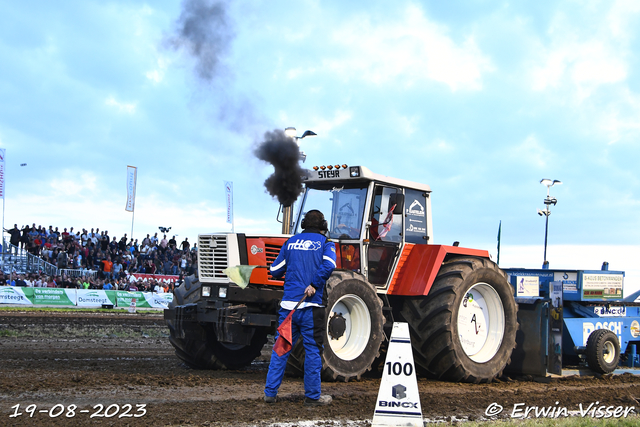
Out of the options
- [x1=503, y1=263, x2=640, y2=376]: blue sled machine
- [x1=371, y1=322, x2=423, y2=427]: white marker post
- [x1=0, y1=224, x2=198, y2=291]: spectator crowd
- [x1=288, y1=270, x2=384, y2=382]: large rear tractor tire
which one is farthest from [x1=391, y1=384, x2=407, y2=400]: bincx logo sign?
[x1=0, y1=224, x2=198, y2=291]: spectator crowd

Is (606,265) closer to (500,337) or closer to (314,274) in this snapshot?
(500,337)

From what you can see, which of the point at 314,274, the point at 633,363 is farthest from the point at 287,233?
the point at 633,363

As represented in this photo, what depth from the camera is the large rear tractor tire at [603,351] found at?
33.6 feet

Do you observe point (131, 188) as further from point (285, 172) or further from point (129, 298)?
point (285, 172)

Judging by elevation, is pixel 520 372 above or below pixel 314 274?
below

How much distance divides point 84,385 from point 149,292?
941 inches

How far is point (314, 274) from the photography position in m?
6.92

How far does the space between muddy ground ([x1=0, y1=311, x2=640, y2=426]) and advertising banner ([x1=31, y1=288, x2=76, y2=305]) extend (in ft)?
53.2

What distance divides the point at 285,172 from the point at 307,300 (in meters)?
3.08

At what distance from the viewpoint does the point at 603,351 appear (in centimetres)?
1041

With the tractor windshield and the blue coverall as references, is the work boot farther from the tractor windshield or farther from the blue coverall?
the tractor windshield

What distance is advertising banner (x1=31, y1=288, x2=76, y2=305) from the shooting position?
2689 centimetres

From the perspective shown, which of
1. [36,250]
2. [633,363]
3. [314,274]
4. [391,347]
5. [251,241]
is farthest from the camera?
[36,250]

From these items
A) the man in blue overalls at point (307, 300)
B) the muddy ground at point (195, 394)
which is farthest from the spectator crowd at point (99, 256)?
the man in blue overalls at point (307, 300)
